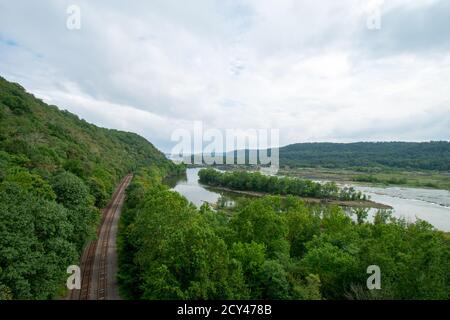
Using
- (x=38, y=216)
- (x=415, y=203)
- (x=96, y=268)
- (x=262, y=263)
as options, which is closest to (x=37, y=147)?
(x=96, y=268)

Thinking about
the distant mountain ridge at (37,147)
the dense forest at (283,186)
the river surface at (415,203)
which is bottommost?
the river surface at (415,203)

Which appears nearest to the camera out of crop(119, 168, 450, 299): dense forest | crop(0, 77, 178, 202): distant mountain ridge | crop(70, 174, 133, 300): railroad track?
crop(119, 168, 450, 299): dense forest

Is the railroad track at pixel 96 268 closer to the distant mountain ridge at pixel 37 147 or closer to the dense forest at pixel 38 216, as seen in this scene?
the dense forest at pixel 38 216

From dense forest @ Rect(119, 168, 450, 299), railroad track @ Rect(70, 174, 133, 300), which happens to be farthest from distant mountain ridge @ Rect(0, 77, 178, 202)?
dense forest @ Rect(119, 168, 450, 299)

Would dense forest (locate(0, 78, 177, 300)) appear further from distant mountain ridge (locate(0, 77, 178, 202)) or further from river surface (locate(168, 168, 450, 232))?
river surface (locate(168, 168, 450, 232))

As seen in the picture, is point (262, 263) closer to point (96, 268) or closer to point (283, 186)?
point (96, 268)

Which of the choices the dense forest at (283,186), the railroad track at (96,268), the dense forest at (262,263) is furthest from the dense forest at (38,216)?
the dense forest at (283,186)

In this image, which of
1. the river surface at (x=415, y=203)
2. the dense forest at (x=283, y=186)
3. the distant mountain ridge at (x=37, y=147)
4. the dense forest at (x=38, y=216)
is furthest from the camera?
the dense forest at (x=283, y=186)

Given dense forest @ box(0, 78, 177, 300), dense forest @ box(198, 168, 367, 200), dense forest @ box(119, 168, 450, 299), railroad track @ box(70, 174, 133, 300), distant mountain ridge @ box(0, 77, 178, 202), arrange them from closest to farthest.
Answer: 1. dense forest @ box(0, 78, 177, 300)
2. dense forest @ box(119, 168, 450, 299)
3. railroad track @ box(70, 174, 133, 300)
4. distant mountain ridge @ box(0, 77, 178, 202)
5. dense forest @ box(198, 168, 367, 200)
